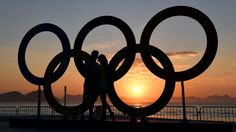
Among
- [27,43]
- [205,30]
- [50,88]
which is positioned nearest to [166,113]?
[50,88]

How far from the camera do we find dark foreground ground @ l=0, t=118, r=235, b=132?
28.9 feet

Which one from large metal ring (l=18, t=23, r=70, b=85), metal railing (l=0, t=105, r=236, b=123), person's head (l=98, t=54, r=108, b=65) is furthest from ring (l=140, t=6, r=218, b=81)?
metal railing (l=0, t=105, r=236, b=123)

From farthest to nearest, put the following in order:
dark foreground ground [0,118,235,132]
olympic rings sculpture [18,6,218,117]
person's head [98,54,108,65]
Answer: person's head [98,54,108,65]
olympic rings sculpture [18,6,218,117]
dark foreground ground [0,118,235,132]

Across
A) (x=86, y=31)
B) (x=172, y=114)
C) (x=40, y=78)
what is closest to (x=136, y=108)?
(x=86, y=31)

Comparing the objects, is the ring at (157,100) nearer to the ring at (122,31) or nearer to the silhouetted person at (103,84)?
the ring at (122,31)

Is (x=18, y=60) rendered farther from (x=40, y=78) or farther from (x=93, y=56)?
(x=93, y=56)

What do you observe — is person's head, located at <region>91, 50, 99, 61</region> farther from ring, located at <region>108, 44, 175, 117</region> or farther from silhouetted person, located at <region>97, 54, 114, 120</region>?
ring, located at <region>108, 44, 175, 117</region>

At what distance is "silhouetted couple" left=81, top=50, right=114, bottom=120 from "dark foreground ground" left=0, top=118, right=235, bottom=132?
2.58ft

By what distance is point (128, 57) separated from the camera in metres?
11.4

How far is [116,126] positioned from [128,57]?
2640 millimetres

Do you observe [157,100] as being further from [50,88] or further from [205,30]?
[50,88]

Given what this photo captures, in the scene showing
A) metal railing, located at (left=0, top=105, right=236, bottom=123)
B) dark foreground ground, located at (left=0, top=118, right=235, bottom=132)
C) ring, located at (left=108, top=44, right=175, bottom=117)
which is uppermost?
ring, located at (left=108, top=44, right=175, bottom=117)

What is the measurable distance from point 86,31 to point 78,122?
370cm

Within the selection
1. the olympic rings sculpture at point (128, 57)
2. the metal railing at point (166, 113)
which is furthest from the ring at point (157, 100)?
the metal railing at point (166, 113)
